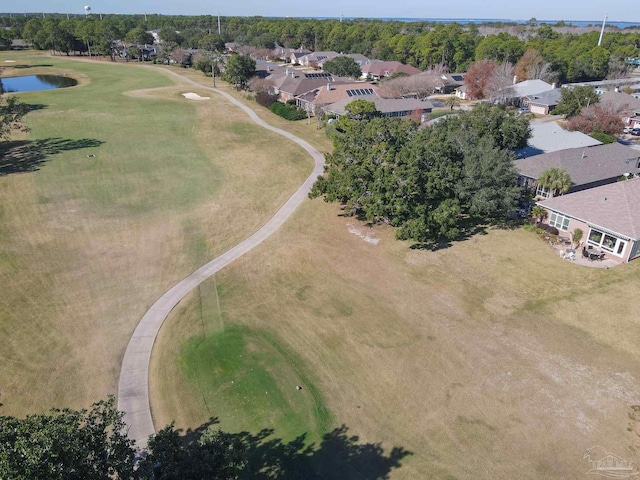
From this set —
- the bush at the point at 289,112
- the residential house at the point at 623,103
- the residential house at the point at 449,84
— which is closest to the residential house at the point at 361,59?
the residential house at the point at 449,84

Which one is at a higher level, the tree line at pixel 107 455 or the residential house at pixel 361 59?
the residential house at pixel 361 59

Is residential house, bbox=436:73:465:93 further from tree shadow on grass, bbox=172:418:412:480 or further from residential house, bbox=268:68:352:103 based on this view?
tree shadow on grass, bbox=172:418:412:480

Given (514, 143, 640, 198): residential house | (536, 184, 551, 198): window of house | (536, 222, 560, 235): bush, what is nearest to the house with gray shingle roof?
(514, 143, 640, 198): residential house

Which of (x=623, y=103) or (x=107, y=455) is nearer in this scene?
(x=107, y=455)

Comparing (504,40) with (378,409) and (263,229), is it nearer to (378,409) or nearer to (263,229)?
(263,229)

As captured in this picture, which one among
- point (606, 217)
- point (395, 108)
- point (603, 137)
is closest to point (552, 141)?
point (603, 137)

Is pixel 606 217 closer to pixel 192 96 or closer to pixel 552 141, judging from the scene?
pixel 552 141

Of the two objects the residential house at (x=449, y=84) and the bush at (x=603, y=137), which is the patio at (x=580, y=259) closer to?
the bush at (x=603, y=137)
